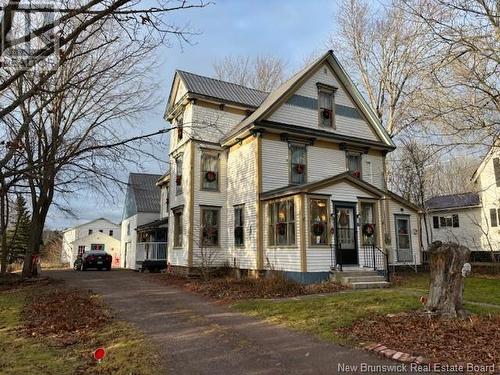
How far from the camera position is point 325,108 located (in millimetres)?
19906

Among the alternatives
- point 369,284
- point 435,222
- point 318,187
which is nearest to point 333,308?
point 369,284

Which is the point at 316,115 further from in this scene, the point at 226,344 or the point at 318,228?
the point at 226,344

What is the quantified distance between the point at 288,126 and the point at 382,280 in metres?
7.63

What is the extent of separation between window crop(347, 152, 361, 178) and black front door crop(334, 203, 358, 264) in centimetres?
400

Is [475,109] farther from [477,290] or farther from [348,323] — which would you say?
[348,323]

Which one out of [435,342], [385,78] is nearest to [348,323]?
[435,342]

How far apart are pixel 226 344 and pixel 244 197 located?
11.4 metres

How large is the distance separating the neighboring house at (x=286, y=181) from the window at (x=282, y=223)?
41 mm

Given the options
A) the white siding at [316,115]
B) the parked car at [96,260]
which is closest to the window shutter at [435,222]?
the white siding at [316,115]

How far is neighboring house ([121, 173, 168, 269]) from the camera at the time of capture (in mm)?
25703

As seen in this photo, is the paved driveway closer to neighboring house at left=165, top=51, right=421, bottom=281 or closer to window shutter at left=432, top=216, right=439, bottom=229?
neighboring house at left=165, top=51, right=421, bottom=281

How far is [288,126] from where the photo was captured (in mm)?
17922

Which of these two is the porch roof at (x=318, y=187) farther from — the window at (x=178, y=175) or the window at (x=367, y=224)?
the window at (x=178, y=175)

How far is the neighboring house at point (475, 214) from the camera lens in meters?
29.9
